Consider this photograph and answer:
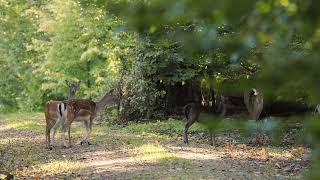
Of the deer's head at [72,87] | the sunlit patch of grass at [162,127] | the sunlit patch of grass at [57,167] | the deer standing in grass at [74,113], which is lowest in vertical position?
the sunlit patch of grass at [57,167]

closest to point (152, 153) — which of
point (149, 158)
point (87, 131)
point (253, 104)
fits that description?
point (149, 158)

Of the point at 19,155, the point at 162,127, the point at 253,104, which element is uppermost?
the point at 253,104

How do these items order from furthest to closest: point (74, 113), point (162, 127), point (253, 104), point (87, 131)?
point (253, 104)
point (162, 127)
point (87, 131)
point (74, 113)

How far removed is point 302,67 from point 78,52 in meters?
30.8

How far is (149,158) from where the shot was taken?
12.3m

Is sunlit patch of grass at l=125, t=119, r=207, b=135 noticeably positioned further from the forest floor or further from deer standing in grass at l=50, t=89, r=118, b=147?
deer standing in grass at l=50, t=89, r=118, b=147

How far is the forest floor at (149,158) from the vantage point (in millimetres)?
10773

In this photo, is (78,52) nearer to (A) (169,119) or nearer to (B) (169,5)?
(A) (169,119)

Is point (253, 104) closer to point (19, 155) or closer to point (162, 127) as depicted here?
point (162, 127)

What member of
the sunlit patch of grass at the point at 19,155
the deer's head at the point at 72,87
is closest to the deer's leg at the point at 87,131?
the sunlit patch of grass at the point at 19,155

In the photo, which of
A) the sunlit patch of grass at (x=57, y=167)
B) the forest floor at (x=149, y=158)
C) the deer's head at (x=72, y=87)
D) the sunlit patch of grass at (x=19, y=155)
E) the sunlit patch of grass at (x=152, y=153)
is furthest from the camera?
the deer's head at (x=72, y=87)

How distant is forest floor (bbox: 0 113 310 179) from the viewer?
10.8 meters

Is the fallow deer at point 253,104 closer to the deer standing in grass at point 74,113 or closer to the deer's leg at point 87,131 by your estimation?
the deer standing in grass at point 74,113

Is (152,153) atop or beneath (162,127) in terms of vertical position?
beneath
